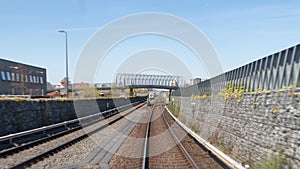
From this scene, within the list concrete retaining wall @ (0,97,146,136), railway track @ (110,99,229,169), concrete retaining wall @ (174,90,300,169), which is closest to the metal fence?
concrete retaining wall @ (174,90,300,169)

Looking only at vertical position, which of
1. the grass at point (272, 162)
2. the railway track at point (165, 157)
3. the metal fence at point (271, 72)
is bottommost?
the railway track at point (165, 157)

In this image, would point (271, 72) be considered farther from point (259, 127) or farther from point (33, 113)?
point (33, 113)

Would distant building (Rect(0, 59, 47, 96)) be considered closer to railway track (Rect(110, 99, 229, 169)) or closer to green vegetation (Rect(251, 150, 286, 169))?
railway track (Rect(110, 99, 229, 169))

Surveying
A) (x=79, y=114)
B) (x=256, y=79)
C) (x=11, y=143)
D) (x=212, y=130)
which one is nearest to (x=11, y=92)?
(x=79, y=114)

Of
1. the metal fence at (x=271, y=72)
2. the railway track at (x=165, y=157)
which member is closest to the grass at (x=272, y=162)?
the railway track at (x=165, y=157)

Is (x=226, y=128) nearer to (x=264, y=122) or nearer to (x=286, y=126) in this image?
(x=264, y=122)

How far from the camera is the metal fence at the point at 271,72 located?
7.89 m

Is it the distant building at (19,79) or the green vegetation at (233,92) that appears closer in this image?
the green vegetation at (233,92)

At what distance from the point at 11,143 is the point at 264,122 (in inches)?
465

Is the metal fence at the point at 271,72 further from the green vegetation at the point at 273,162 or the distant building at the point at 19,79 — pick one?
the distant building at the point at 19,79

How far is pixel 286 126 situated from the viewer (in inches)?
292

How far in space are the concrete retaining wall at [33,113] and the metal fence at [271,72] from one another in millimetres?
12180

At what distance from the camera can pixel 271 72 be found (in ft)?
30.0

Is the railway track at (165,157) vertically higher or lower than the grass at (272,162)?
lower
